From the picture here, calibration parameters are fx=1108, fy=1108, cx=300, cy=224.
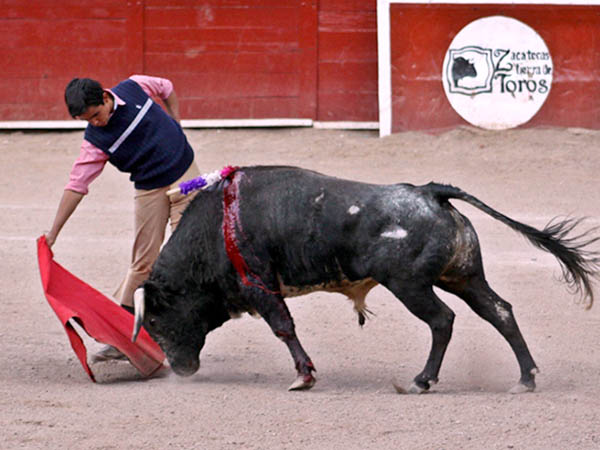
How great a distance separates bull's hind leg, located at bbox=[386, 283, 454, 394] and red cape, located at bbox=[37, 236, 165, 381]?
49.6 inches

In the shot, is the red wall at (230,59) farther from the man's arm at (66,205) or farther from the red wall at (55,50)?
the man's arm at (66,205)

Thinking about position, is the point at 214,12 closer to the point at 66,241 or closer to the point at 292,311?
the point at 66,241

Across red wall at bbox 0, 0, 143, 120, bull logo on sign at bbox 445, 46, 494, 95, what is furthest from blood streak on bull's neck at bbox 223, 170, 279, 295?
red wall at bbox 0, 0, 143, 120

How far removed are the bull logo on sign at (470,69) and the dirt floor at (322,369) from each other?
170 cm

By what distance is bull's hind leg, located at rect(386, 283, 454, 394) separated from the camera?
4.46 meters

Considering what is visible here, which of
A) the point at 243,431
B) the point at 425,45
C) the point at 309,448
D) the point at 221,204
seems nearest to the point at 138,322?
the point at 221,204

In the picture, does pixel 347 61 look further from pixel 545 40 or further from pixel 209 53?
pixel 545 40

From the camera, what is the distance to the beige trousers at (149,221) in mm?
5164

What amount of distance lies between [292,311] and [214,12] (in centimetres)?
630

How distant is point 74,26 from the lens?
1197 cm

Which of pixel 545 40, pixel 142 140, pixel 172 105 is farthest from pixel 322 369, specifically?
pixel 545 40

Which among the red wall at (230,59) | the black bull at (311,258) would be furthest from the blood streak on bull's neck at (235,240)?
the red wall at (230,59)

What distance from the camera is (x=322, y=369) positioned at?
514cm

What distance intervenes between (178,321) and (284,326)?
52 centimetres
